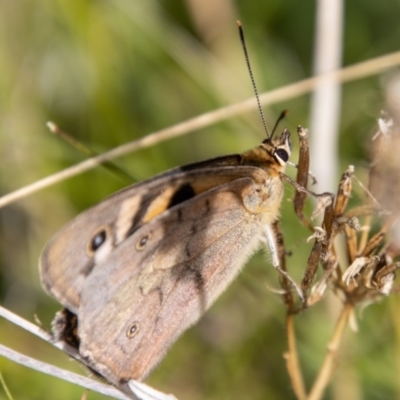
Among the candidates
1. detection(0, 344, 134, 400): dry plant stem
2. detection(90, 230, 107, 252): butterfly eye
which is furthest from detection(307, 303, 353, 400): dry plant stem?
detection(90, 230, 107, 252): butterfly eye

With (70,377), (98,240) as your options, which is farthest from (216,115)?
(70,377)

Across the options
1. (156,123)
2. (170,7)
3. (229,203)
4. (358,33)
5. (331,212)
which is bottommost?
(331,212)

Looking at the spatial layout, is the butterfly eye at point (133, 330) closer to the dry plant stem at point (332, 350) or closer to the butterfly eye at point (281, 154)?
the dry plant stem at point (332, 350)

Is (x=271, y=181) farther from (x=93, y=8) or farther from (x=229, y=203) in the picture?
(x=93, y=8)

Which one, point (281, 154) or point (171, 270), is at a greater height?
point (281, 154)

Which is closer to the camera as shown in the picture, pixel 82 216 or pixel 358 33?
pixel 82 216

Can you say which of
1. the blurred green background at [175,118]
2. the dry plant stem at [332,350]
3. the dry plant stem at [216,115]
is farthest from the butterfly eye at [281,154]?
the blurred green background at [175,118]

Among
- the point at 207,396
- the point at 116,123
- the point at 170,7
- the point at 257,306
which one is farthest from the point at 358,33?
the point at 207,396

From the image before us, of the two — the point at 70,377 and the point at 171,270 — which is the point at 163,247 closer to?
the point at 171,270
